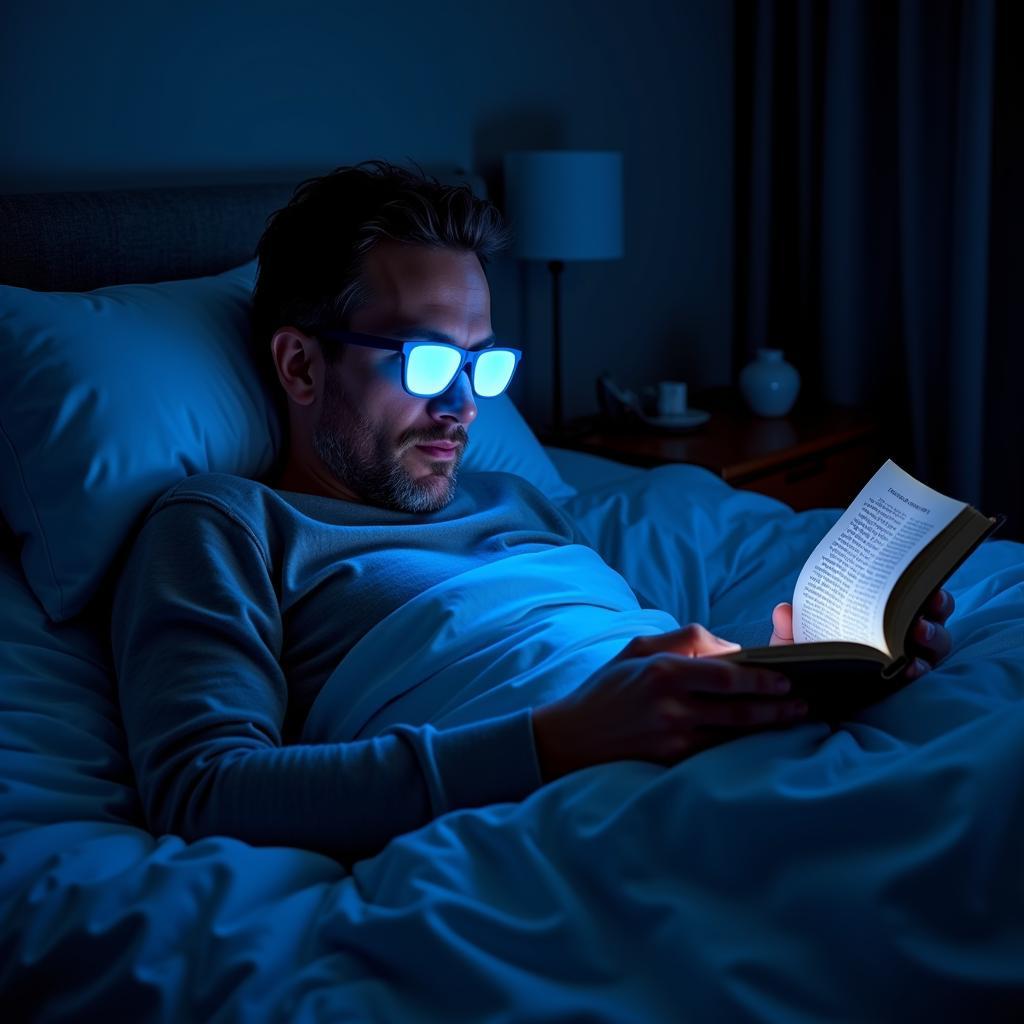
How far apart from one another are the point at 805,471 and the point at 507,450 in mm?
1043

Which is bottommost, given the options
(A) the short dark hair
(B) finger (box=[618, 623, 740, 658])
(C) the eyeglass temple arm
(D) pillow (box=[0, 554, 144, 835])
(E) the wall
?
(D) pillow (box=[0, 554, 144, 835])

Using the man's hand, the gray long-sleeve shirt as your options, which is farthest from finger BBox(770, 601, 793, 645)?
the gray long-sleeve shirt

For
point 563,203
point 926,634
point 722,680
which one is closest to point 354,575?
point 722,680

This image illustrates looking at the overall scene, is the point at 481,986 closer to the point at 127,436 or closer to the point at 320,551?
the point at 320,551

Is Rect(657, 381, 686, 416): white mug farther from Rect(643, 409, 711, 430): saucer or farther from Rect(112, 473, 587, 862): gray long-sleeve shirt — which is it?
Rect(112, 473, 587, 862): gray long-sleeve shirt

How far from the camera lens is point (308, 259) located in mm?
1467

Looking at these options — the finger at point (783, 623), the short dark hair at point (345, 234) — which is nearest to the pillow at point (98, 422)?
the short dark hair at point (345, 234)

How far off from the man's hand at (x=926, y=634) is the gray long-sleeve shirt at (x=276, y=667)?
369 mm

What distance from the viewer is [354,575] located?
125 cm

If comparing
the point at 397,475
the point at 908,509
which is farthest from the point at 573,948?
the point at 397,475

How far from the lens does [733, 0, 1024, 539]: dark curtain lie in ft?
9.62

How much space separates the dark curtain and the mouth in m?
2.04

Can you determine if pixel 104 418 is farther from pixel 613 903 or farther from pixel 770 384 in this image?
pixel 770 384

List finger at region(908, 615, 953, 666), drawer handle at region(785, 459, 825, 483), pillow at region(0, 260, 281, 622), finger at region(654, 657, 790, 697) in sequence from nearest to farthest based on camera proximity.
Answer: finger at region(654, 657, 790, 697)
finger at region(908, 615, 953, 666)
pillow at region(0, 260, 281, 622)
drawer handle at region(785, 459, 825, 483)
